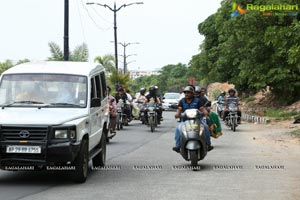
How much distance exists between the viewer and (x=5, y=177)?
1092 cm

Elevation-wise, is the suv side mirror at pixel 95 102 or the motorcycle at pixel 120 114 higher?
the suv side mirror at pixel 95 102

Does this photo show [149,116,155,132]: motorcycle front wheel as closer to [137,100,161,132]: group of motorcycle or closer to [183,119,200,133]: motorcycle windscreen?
[137,100,161,132]: group of motorcycle

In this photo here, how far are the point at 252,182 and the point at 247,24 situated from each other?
71.3 feet

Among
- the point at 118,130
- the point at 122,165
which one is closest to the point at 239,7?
the point at 118,130

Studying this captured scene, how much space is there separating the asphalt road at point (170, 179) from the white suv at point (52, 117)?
453mm

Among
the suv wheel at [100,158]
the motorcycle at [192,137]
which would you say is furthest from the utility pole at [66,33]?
the motorcycle at [192,137]

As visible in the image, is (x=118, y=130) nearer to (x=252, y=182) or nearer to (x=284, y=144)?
(x=284, y=144)

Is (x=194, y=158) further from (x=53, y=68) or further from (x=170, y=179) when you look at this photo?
(x=53, y=68)

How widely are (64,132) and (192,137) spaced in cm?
323

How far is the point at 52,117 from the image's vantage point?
392 inches

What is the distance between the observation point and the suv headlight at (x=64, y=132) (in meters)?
9.74

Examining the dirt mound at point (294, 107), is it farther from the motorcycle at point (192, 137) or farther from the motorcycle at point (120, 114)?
the motorcycle at point (192, 137)

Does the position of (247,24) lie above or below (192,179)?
above

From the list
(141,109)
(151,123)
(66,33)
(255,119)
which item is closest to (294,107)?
(255,119)
